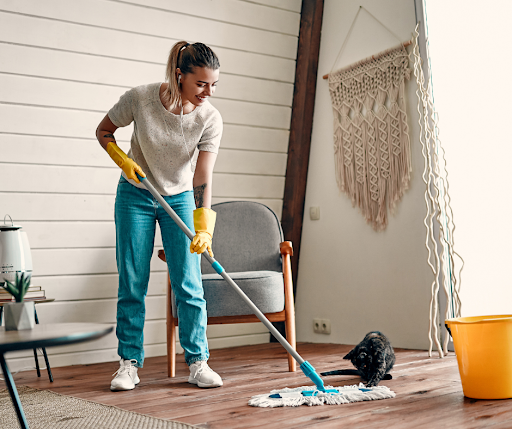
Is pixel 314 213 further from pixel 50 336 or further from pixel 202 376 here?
pixel 50 336

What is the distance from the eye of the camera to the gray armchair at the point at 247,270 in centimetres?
243

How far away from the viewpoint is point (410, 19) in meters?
2.88

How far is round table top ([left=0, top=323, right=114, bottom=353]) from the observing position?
842 mm

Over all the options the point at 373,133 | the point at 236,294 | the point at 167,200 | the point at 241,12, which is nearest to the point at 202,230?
the point at 167,200

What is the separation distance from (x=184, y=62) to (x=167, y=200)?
0.51 m

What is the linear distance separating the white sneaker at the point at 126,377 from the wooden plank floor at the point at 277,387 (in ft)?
0.12

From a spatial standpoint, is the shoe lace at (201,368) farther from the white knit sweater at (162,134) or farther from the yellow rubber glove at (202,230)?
the white knit sweater at (162,134)

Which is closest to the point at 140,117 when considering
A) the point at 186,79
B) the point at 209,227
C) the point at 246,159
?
the point at 186,79

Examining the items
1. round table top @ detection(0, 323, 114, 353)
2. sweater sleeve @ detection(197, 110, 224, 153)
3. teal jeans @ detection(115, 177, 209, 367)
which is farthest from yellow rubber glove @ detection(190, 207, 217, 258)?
round table top @ detection(0, 323, 114, 353)

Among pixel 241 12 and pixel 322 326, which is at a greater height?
pixel 241 12

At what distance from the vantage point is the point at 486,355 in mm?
1615

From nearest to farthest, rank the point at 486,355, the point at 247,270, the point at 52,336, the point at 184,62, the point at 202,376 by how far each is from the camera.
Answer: the point at 52,336, the point at 486,355, the point at 184,62, the point at 202,376, the point at 247,270

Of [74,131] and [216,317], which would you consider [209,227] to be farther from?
[74,131]

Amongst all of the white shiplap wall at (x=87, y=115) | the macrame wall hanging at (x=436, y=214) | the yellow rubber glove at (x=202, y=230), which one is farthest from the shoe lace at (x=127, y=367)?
the macrame wall hanging at (x=436, y=214)
